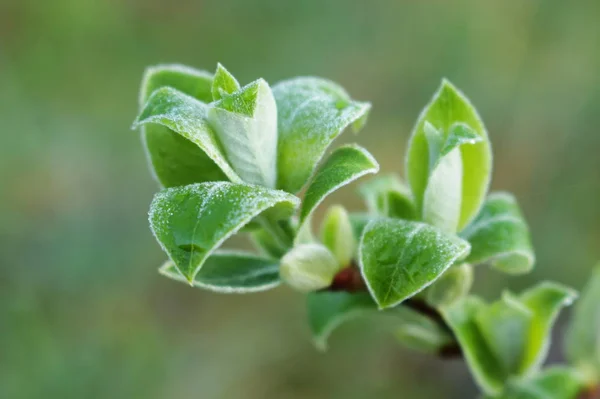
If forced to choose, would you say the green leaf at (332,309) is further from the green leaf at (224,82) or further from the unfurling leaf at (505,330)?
the green leaf at (224,82)

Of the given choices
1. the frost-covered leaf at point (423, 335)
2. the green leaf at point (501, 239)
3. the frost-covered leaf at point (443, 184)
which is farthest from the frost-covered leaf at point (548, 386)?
the frost-covered leaf at point (443, 184)

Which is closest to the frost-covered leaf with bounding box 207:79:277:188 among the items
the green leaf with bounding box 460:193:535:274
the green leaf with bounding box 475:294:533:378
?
the green leaf with bounding box 460:193:535:274

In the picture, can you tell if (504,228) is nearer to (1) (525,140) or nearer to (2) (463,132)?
(2) (463,132)

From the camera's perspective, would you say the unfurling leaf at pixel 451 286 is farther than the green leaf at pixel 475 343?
No

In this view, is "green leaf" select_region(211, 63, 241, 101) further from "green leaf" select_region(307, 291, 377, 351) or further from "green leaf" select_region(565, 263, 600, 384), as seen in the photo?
"green leaf" select_region(565, 263, 600, 384)

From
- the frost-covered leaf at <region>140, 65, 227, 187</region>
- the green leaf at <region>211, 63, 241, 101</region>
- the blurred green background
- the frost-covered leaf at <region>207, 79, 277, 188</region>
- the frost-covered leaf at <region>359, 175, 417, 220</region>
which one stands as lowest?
the blurred green background

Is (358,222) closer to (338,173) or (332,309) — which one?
(332,309)
